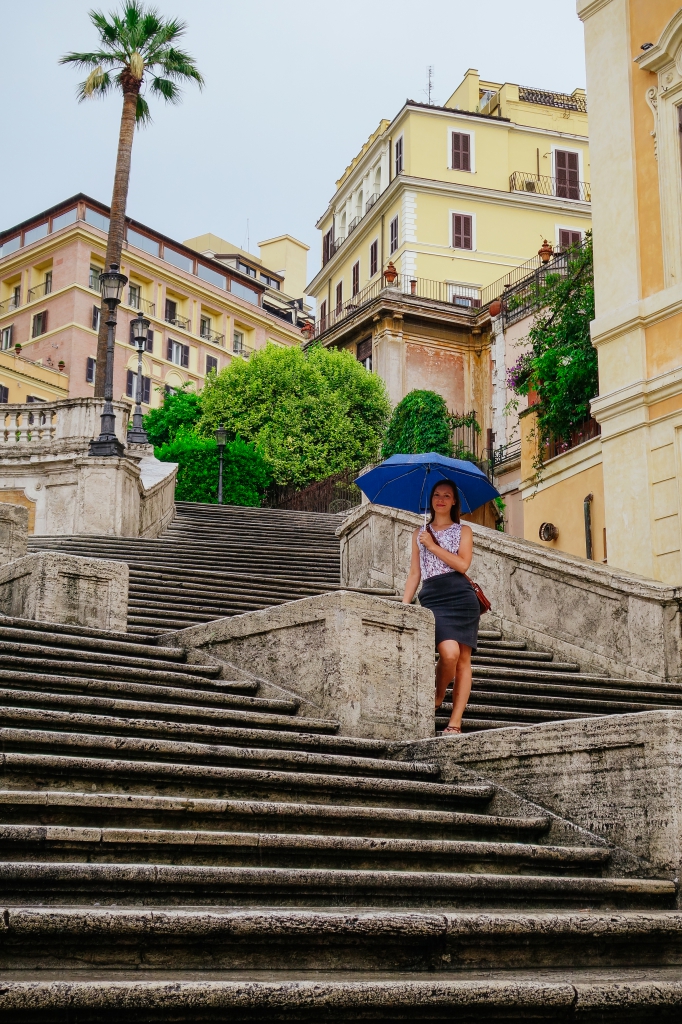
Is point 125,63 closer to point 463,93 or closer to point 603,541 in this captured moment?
point 463,93

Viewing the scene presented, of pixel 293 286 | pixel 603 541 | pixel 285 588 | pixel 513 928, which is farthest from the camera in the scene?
pixel 293 286

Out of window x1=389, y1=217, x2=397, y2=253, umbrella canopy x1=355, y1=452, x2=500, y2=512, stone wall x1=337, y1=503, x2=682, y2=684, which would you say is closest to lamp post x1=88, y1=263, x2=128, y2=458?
stone wall x1=337, y1=503, x2=682, y2=684

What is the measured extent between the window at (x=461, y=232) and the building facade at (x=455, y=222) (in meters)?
0.04

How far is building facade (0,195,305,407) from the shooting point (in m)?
57.8

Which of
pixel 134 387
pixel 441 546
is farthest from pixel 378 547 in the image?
pixel 134 387

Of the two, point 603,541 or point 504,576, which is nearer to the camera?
point 504,576

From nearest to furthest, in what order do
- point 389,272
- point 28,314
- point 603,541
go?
1. point 603,541
2. point 389,272
3. point 28,314

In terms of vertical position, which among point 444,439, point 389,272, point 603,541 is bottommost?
point 603,541

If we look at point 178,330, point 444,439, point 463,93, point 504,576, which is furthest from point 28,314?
point 504,576

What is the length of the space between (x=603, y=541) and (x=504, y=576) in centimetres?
523

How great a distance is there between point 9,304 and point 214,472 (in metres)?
35.4

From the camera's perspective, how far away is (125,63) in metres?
34.2

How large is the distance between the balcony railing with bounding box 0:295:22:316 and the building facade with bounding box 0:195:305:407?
7cm

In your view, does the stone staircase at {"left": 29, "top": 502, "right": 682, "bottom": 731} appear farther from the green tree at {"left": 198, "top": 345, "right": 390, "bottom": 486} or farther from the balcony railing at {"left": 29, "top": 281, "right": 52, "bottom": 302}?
the balcony railing at {"left": 29, "top": 281, "right": 52, "bottom": 302}
